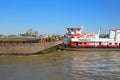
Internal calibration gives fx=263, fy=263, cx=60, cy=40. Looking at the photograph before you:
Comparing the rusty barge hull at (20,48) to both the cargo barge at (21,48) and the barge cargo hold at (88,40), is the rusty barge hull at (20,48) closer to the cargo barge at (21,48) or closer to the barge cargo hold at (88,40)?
the cargo barge at (21,48)

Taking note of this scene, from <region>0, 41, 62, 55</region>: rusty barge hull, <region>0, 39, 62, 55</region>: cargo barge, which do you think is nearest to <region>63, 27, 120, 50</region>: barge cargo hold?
<region>0, 39, 62, 55</region>: cargo barge

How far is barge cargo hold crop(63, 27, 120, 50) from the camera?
55719 mm

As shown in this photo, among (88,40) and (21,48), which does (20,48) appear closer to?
(21,48)

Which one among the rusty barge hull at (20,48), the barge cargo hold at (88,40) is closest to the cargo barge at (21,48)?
the rusty barge hull at (20,48)

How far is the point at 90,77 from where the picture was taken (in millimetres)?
22625

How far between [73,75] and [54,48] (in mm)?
27718

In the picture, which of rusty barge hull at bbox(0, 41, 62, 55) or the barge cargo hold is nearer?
rusty barge hull at bbox(0, 41, 62, 55)

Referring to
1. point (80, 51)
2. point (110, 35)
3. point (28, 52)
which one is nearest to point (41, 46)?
point (28, 52)

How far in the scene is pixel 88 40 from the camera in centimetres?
5625

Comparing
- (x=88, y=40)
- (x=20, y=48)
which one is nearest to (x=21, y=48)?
(x=20, y=48)

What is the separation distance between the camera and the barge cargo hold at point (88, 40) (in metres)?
55.7

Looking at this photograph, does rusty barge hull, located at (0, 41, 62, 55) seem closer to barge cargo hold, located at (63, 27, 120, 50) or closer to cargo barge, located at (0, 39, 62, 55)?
cargo barge, located at (0, 39, 62, 55)

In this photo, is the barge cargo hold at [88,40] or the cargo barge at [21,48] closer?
the cargo barge at [21,48]

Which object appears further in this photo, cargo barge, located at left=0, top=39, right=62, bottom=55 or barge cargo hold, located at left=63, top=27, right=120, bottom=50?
barge cargo hold, located at left=63, top=27, right=120, bottom=50
